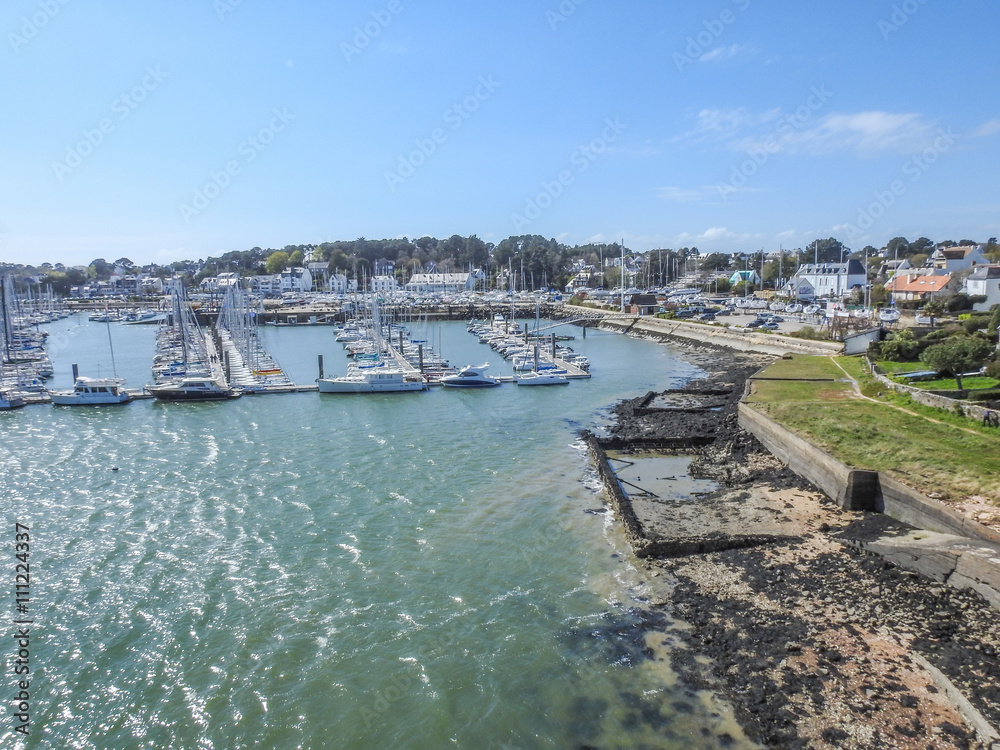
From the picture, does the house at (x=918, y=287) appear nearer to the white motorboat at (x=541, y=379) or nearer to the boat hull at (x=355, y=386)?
the white motorboat at (x=541, y=379)

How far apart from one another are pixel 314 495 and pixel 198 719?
1050cm

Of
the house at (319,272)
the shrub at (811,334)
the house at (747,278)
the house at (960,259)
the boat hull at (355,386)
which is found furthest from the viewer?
the house at (319,272)

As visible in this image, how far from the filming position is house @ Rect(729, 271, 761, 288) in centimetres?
10399

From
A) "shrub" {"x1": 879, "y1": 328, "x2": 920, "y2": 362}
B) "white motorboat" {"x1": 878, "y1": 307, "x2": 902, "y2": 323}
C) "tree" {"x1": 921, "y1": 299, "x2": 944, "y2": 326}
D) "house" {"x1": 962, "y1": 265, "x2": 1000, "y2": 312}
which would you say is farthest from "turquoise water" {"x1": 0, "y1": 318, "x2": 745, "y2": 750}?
"house" {"x1": 962, "y1": 265, "x2": 1000, "y2": 312}

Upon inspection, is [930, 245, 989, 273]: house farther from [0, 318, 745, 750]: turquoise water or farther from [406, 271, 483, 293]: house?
[406, 271, 483, 293]: house

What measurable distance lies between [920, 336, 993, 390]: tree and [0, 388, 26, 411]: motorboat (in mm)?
43758

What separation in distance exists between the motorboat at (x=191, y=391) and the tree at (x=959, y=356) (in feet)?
114

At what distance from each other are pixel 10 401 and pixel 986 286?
62330 millimetres

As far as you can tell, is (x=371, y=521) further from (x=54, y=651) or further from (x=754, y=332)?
(x=754, y=332)

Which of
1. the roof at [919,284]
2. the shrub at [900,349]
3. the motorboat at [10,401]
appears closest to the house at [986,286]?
the roof at [919,284]

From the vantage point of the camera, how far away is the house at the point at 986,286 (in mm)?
45406

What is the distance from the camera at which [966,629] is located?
1154 centimetres

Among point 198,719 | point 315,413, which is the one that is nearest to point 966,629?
point 198,719

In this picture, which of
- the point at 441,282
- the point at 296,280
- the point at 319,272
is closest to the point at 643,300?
the point at 441,282
